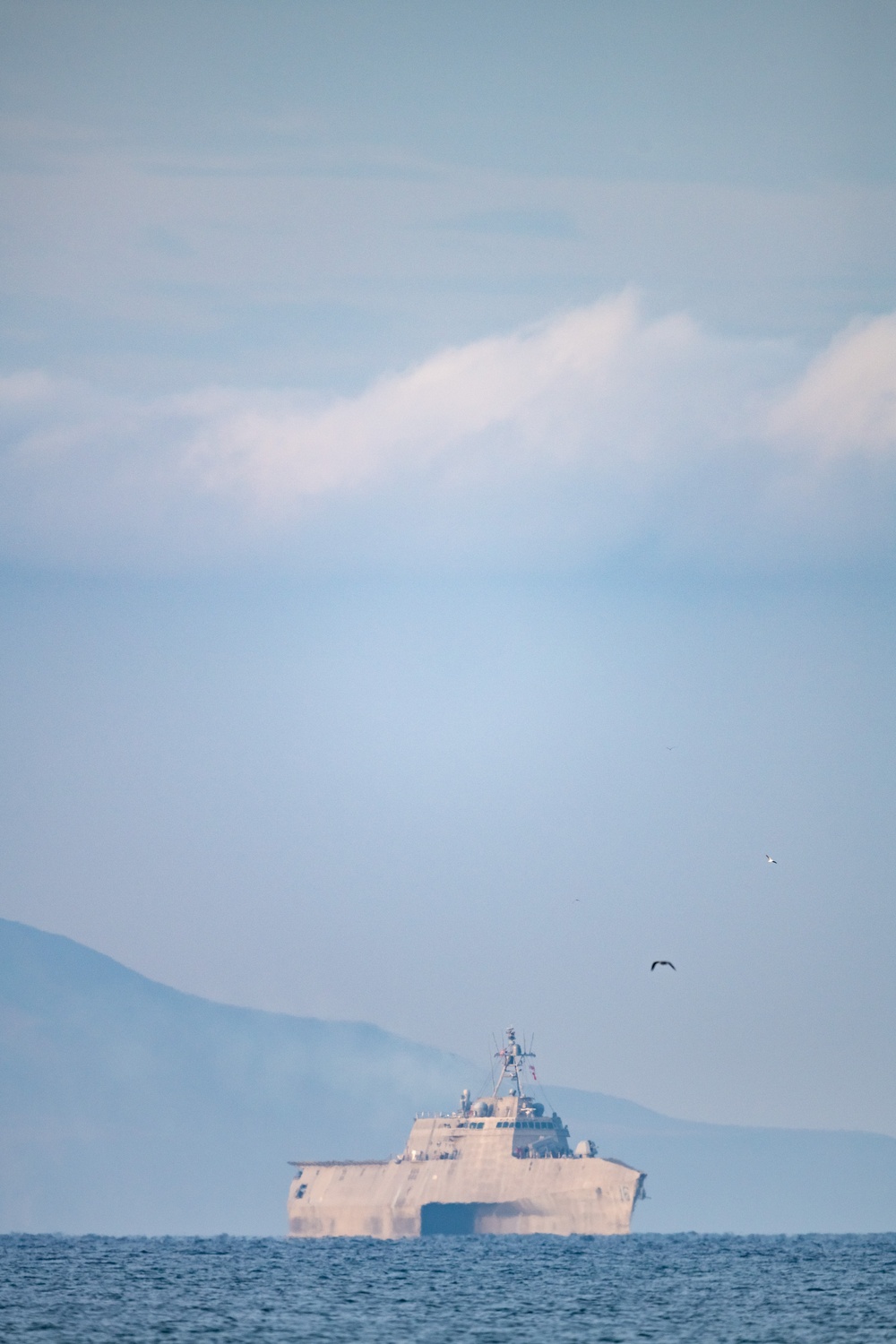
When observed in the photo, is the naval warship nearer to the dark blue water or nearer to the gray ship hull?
the gray ship hull

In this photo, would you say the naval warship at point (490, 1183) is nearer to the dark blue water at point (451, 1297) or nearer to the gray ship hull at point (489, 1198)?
the gray ship hull at point (489, 1198)

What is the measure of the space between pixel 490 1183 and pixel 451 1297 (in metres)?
72.2

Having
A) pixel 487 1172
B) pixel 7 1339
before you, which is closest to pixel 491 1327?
pixel 7 1339

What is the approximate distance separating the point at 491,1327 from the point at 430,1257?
5708 centimetres

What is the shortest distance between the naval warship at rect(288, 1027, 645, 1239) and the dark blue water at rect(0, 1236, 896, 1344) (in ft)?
62.1

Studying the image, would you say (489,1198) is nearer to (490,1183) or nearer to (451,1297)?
(490,1183)

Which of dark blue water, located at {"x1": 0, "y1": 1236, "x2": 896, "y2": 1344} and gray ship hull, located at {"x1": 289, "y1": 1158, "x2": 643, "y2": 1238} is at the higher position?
gray ship hull, located at {"x1": 289, "y1": 1158, "x2": 643, "y2": 1238}

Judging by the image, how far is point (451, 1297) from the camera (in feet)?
257

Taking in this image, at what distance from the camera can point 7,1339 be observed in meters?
57.4

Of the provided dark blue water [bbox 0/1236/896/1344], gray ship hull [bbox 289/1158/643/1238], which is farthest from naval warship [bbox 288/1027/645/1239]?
dark blue water [bbox 0/1236/896/1344]

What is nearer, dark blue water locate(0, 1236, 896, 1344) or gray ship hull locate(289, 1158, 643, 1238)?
dark blue water locate(0, 1236, 896, 1344)

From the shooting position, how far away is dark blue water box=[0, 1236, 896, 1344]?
61.2m

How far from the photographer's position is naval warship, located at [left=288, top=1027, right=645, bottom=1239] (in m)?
145

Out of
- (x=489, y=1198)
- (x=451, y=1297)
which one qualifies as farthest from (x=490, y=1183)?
(x=451, y=1297)
